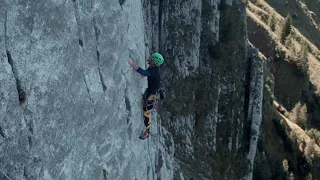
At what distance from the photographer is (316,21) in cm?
14525

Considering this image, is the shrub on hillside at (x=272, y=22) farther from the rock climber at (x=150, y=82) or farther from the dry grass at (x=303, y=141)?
the rock climber at (x=150, y=82)

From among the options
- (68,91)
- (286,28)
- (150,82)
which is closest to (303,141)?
(286,28)

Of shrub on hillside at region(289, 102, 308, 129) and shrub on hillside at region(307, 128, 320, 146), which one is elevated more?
shrub on hillside at region(289, 102, 308, 129)

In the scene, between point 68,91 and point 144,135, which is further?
point 144,135

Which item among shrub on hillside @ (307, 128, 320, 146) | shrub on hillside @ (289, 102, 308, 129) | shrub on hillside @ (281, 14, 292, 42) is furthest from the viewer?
shrub on hillside @ (281, 14, 292, 42)

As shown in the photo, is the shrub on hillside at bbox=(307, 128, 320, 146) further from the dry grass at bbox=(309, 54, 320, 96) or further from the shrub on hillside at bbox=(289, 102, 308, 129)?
the dry grass at bbox=(309, 54, 320, 96)

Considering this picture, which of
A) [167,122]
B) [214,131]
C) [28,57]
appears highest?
[28,57]

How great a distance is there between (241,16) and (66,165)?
140 ft

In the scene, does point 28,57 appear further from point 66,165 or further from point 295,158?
point 295,158

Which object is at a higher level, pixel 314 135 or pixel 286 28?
pixel 286 28

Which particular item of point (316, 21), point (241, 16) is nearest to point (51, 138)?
point (241, 16)

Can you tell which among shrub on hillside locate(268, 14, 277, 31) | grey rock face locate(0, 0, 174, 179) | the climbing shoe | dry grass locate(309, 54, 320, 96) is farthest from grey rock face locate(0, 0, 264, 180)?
dry grass locate(309, 54, 320, 96)

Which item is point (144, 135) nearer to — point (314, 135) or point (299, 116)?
point (299, 116)

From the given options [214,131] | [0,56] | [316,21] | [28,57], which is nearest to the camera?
[0,56]
